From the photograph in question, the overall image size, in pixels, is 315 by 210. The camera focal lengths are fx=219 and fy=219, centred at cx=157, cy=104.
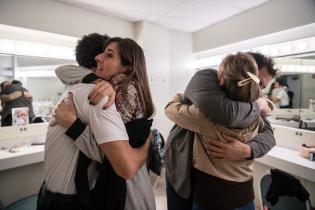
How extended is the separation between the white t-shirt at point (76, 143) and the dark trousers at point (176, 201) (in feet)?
1.61

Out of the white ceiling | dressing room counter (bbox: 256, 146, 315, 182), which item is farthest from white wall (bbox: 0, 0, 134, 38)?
dressing room counter (bbox: 256, 146, 315, 182)

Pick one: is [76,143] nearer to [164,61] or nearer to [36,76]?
[36,76]

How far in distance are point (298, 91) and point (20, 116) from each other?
289cm

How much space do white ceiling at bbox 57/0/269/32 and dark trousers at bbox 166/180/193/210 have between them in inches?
72.1

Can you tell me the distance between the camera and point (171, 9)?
2.39m

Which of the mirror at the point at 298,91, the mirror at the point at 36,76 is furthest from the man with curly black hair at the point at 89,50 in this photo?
the mirror at the point at 298,91

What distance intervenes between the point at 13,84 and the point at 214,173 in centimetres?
222

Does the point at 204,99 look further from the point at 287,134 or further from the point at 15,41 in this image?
the point at 15,41

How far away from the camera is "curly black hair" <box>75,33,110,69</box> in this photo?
0.86 m

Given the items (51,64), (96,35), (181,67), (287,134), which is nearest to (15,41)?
(51,64)

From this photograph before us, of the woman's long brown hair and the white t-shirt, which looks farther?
the woman's long brown hair

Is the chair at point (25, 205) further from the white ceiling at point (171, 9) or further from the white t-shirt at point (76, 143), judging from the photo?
the white ceiling at point (171, 9)

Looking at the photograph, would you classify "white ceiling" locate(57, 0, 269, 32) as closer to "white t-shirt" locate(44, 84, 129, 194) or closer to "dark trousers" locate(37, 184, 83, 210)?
"white t-shirt" locate(44, 84, 129, 194)

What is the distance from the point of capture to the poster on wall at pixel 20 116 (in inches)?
87.4
